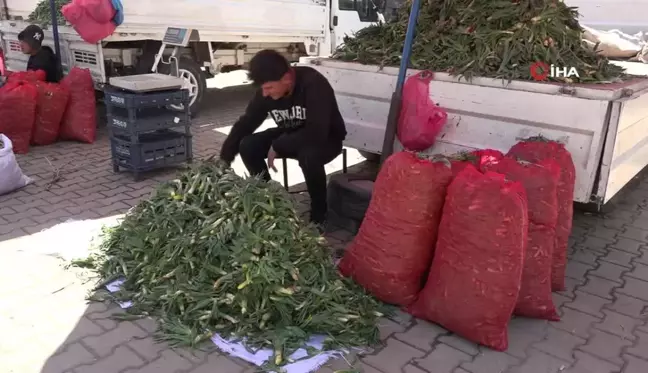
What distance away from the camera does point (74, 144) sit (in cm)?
620

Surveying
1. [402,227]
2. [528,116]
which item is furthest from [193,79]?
[402,227]

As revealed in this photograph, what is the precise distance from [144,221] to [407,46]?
82.5 inches

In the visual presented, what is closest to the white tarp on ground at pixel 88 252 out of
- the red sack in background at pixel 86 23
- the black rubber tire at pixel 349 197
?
the black rubber tire at pixel 349 197

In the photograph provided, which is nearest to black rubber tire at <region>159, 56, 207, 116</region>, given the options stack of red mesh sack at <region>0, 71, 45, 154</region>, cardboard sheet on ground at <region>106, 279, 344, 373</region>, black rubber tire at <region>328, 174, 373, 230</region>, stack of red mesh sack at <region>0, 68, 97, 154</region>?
stack of red mesh sack at <region>0, 68, 97, 154</region>

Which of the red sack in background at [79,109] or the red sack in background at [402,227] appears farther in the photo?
the red sack in background at [79,109]

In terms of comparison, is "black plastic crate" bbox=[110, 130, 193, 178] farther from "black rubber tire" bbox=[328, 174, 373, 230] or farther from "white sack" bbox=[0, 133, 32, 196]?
"black rubber tire" bbox=[328, 174, 373, 230]

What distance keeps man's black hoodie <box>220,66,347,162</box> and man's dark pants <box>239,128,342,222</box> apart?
0.04 m

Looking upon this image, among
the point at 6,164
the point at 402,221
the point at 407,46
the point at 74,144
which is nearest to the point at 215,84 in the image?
the point at 74,144

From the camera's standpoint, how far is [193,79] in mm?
7625

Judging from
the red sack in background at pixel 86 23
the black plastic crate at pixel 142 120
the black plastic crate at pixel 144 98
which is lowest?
the black plastic crate at pixel 142 120

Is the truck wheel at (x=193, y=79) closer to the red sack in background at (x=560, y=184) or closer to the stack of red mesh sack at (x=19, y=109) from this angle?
the stack of red mesh sack at (x=19, y=109)

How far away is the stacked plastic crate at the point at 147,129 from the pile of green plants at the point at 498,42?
73.5 inches

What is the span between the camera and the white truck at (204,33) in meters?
6.63

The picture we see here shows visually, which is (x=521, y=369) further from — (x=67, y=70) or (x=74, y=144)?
(x=67, y=70)
